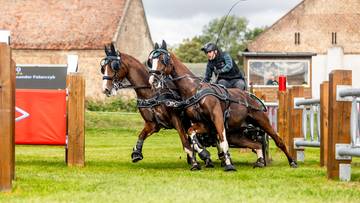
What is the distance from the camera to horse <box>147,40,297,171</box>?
14508 millimetres

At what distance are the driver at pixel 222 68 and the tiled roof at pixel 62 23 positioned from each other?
4641 centimetres

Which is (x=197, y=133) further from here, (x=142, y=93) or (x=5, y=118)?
(x=5, y=118)

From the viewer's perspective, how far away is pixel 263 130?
16.1m

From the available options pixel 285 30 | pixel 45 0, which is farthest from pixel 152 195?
pixel 285 30

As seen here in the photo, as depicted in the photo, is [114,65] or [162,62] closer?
[162,62]

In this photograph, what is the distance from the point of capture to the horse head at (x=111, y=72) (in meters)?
15.7

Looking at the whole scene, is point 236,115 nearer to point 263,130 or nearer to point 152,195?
point 263,130

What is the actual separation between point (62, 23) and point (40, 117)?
48.3m

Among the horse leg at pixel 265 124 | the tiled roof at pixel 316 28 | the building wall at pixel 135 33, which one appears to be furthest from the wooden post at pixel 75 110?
the tiled roof at pixel 316 28

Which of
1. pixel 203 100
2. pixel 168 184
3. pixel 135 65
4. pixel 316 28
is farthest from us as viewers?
pixel 316 28

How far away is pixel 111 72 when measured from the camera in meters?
15.7

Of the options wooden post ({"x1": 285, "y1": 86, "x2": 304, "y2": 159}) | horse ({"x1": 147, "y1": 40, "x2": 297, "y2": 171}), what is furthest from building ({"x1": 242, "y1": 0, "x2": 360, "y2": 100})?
horse ({"x1": 147, "y1": 40, "x2": 297, "y2": 171})

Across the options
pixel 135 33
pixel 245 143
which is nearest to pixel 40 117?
pixel 245 143

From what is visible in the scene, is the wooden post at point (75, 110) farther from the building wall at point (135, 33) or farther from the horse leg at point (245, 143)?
the building wall at point (135, 33)
